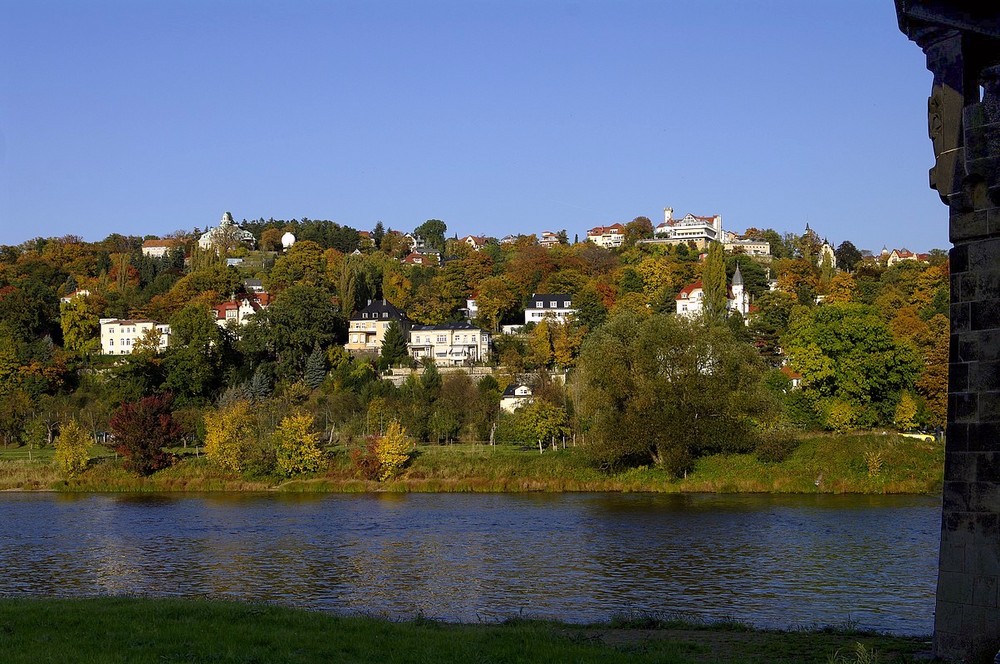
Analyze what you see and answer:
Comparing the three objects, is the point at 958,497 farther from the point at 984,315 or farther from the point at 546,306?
the point at 546,306

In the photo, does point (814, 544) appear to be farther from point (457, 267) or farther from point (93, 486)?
point (457, 267)

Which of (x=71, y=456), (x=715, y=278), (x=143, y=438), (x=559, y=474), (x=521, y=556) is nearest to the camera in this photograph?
(x=521, y=556)

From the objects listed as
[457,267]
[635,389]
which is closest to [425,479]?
[635,389]

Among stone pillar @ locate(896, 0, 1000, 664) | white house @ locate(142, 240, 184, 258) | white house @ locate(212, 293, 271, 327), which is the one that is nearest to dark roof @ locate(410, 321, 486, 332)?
white house @ locate(212, 293, 271, 327)

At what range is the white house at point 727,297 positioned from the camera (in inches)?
4569

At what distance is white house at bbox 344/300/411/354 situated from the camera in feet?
363

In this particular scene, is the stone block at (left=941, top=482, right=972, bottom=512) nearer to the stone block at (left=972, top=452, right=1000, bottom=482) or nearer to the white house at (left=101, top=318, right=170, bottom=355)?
the stone block at (left=972, top=452, right=1000, bottom=482)

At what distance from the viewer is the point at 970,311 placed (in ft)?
37.7

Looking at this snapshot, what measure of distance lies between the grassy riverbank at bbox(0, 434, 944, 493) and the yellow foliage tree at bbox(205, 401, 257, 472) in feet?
Answer: 2.59

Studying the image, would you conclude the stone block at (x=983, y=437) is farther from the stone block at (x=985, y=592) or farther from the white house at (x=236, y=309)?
the white house at (x=236, y=309)

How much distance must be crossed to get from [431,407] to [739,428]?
2822 centimetres

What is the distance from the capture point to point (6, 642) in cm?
1443

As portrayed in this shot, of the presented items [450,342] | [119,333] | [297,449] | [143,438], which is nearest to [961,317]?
[297,449]

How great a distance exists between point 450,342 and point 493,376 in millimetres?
20987
